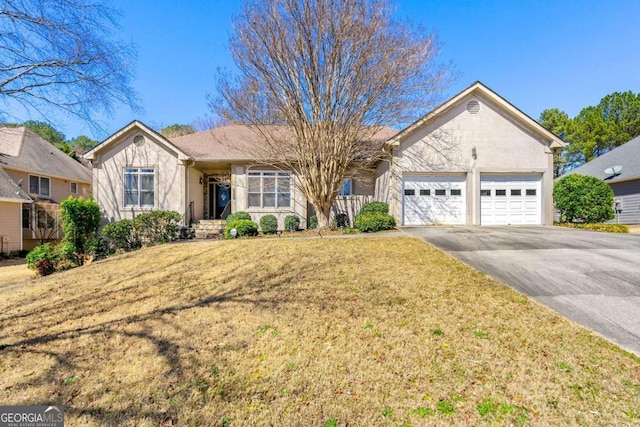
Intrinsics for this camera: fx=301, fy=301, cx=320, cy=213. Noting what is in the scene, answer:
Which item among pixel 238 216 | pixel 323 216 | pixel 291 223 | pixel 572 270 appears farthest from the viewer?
pixel 291 223

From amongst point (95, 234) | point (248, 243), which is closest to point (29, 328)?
point (248, 243)

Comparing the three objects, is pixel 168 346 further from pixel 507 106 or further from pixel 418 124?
pixel 507 106

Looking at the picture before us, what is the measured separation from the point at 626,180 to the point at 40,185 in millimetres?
35636

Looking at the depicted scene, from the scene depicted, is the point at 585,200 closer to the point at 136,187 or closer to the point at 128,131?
the point at 136,187

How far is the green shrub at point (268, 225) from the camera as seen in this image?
14.0 meters

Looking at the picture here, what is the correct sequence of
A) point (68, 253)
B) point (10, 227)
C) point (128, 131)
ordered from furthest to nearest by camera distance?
point (10, 227) → point (128, 131) → point (68, 253)

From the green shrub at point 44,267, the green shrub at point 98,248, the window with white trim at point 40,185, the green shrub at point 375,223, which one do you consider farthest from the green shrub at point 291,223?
the window with white trim at point 40,185

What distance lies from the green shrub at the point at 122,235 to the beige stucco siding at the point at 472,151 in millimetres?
11136

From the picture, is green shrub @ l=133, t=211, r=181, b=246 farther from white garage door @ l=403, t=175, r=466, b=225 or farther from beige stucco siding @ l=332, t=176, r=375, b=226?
white garage door @ l=403, t=175, r=466, b=225

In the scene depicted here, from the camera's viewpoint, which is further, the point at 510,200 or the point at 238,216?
the point at 238,216

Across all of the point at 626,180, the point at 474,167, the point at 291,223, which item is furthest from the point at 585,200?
the point at 291,223

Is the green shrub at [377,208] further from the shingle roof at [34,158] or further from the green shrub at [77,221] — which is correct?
the shingle roof at [34,158]

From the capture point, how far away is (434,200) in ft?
45.6

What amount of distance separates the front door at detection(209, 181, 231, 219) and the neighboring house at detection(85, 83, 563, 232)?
2761 millimetres
